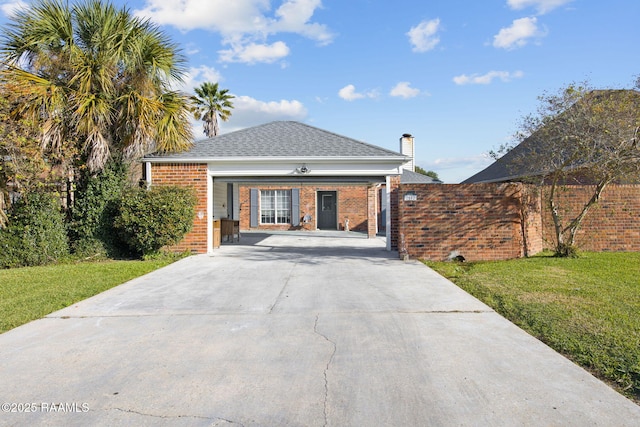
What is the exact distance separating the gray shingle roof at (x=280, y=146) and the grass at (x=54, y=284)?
11.4 ft

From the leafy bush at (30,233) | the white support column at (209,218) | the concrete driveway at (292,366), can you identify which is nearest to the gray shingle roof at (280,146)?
the white support column at (209,218)

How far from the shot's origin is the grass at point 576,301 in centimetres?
383

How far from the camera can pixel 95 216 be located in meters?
10.4

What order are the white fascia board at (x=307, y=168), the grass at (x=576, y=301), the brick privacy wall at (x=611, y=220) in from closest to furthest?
the grass at (x=576, y=301) → the brick privacy wall at (x=611, y=220) → the white fascia board at (x=307, y=168)

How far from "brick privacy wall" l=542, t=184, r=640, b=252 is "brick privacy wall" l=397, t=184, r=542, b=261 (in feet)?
5.16

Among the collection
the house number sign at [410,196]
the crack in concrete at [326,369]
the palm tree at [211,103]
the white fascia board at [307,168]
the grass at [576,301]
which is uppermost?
the palm tree at [211,103]

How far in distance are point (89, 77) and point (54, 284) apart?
16.9 ft

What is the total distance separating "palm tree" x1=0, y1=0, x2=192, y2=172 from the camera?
31.2 ft

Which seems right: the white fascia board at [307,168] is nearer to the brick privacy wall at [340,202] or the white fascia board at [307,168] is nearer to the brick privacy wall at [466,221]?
the brick privacy wall at [466,221]

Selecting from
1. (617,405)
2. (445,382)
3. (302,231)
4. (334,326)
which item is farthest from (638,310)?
(302,231)

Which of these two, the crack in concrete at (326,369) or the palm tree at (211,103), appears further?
the palm tree at (211,103)

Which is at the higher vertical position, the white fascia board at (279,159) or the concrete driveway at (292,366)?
the white fascia board at (279,159)

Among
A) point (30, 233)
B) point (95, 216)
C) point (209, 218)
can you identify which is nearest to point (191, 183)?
point (209, 218)

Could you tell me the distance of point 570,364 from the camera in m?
3.69
